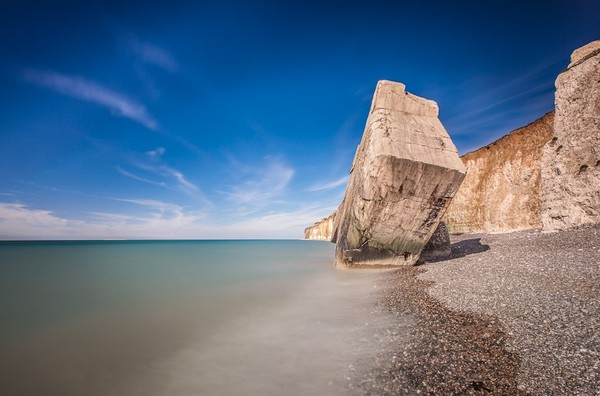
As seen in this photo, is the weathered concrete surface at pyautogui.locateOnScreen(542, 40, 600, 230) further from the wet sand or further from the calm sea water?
the calm sea water

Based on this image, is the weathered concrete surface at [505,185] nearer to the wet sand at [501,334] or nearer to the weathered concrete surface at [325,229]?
the wet sand at [501,334]

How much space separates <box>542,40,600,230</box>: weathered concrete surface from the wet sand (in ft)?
21.4

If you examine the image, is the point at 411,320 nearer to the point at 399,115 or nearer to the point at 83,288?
the point at 399,115

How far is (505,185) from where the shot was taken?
2767 centimetres

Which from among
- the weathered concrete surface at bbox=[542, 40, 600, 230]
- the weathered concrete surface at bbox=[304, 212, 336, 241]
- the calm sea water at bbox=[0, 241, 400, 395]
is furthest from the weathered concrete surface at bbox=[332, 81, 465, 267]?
the weathered concrete surface at bbox=[304, 212, 336, 241]

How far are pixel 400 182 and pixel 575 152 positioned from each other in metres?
11.0

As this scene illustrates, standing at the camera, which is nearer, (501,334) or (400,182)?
(501,334)

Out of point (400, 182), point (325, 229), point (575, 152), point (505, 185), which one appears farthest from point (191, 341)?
point (325, 229)

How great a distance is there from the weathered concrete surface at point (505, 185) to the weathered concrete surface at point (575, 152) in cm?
902

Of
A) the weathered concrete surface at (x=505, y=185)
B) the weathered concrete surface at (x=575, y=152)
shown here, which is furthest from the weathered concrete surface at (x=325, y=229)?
the weathered concrete surface at (x=575, y=152)

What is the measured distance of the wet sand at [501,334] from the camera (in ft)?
11.9

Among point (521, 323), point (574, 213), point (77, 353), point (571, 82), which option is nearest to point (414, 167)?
point (521, 323)

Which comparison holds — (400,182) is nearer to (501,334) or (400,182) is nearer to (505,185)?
(501,334)

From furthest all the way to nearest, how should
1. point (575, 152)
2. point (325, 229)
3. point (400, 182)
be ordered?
point (325, 229) < point (575, 152) < point (400, 182)
